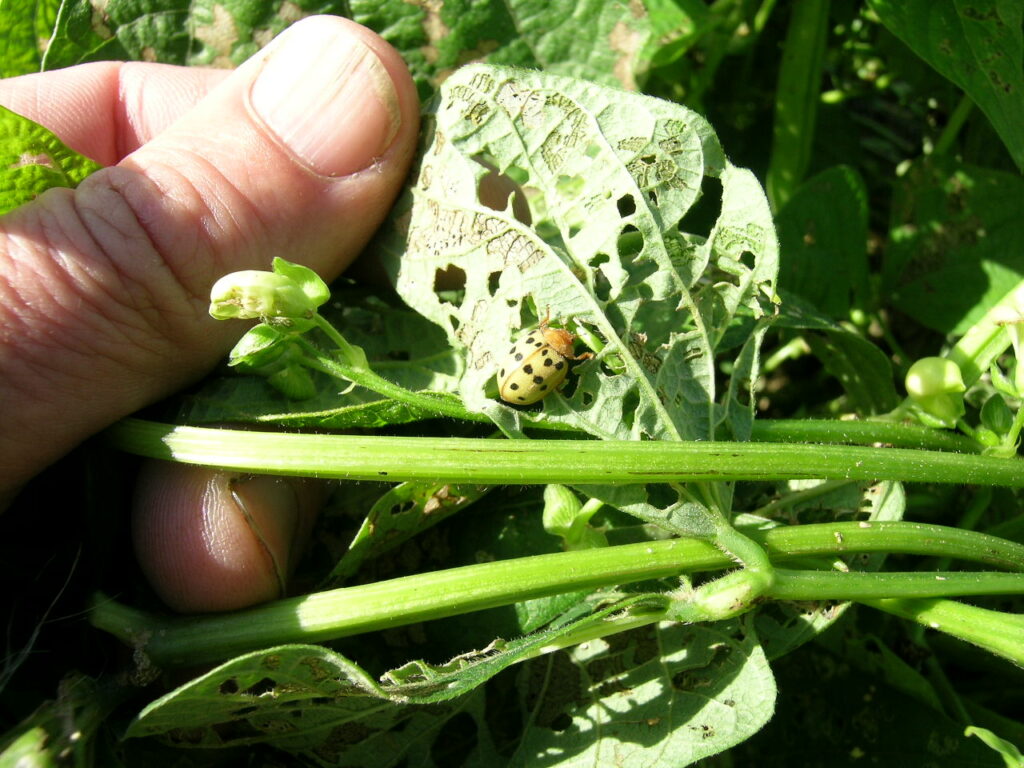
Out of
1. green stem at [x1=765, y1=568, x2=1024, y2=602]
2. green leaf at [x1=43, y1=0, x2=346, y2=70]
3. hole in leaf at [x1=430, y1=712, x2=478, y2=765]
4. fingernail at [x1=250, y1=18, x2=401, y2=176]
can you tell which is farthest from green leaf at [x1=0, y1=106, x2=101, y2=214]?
green stem at [x1=765, y1=568, x2=1024, y2=602]

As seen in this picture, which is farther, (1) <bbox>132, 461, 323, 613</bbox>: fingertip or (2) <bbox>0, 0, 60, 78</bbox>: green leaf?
(2) <bbox>0, 0, 60, 78</bbox>: green leaf

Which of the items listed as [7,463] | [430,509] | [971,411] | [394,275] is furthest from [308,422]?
[971,411]

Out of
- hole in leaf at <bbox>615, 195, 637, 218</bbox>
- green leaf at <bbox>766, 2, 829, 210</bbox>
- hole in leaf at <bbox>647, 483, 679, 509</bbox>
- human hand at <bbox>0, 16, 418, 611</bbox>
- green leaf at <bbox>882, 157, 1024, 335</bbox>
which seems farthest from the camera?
green leaf at <bbox>766, 2, 829, 210</bbox>

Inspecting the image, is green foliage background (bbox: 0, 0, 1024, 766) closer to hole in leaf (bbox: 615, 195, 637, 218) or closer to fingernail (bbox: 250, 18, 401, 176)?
hole in leaf (bbox: 615, 195, 637, 218)

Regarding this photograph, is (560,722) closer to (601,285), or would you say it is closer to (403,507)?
(403,507)

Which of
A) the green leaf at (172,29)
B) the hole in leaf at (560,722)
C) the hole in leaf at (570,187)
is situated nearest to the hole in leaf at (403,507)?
the hole in leaf at (560,722)

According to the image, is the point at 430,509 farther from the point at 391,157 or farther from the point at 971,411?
the point at 971,411

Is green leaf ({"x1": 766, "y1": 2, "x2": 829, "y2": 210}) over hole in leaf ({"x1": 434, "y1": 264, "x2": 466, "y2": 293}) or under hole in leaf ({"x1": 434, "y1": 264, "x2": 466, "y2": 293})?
over
